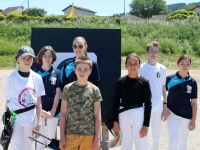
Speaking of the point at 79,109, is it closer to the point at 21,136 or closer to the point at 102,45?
the point at 21,136

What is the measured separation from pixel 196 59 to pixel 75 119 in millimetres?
18736

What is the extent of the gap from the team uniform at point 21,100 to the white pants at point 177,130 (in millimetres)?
1888

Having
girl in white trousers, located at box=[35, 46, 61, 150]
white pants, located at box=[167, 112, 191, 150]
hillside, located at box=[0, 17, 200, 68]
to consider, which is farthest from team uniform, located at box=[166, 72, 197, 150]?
hillside, located at box=[0, 17, 200, 68]

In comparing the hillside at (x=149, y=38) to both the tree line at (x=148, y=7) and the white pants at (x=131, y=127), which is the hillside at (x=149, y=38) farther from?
the tree line at (x=148, y=7)

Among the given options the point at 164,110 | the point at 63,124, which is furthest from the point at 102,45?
the point at 63,124

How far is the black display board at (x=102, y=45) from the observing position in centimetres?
488

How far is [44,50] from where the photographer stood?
4.15 m

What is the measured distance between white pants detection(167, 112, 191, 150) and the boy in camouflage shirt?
1296mm

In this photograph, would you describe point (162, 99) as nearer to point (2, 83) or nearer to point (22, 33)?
point (2, 83)

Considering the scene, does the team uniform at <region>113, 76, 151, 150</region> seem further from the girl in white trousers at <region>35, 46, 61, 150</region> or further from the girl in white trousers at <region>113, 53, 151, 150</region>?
the girl in white trousers at <region>35, 46, 61, 150</region>

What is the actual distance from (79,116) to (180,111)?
1.60 metres

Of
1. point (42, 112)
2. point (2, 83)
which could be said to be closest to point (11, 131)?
point (42, 112)

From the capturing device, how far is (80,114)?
11.0ft

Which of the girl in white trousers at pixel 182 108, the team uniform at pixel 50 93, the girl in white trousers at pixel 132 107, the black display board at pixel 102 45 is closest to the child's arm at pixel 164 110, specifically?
the girl in white trousers at pixel 182 108
